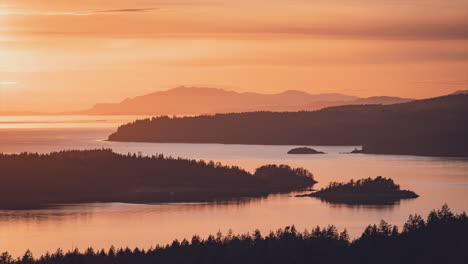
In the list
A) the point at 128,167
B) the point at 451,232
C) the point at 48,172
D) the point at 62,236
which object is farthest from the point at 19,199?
the point at 451,232

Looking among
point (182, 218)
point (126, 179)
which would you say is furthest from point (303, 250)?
point (126, 179)

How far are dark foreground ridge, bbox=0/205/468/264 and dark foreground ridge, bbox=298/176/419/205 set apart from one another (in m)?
42.9

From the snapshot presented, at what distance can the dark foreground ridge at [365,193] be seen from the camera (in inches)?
5418

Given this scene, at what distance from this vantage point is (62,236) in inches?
4031

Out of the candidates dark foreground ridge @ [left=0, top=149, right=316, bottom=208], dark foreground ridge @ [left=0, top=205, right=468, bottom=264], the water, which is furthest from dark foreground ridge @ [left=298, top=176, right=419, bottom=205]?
dark foreground ridge @ [left=0, top=205, right=468, bottom=264]

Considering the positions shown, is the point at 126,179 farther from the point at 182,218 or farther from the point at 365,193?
the point at 182,218

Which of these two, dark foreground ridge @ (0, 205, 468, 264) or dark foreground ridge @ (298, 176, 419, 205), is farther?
dark foreground ridge @ (298, 176, 419, 205)

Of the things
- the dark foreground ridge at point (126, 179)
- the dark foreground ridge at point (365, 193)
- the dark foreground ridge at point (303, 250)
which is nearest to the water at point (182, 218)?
the dark foreground ridge at point (365, 193)

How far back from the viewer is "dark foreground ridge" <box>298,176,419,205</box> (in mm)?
137625

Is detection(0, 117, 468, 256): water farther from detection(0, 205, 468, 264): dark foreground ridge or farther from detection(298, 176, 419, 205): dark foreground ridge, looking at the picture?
detection(0, 205, 468, 264): dark foreground ridge

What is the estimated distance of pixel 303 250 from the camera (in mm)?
83562

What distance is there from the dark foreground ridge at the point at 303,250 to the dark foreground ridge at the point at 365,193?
42.9 meters

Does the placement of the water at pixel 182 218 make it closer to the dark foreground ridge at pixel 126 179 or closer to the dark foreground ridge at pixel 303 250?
the dark foreground ridge at pixel 126 179

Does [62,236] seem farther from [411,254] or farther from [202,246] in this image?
[411,254]
